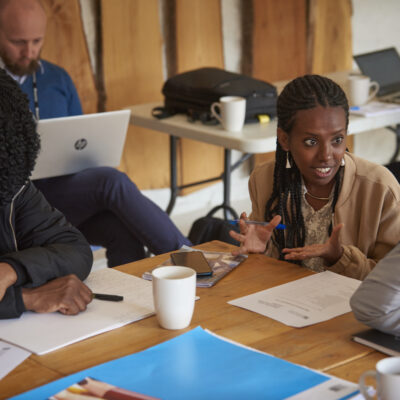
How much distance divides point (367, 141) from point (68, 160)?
2.69 metres

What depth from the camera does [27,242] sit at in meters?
1.53

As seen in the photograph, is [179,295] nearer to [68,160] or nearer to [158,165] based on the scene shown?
[68,160]

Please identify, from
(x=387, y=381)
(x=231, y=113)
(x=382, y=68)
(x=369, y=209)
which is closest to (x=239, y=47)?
(x=382, y=68)

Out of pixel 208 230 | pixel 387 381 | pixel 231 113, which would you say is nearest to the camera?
pixel 387 381

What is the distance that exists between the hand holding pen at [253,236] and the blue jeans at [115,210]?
89cm

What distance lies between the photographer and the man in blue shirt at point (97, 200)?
255cm

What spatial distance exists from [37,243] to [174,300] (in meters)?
0.45

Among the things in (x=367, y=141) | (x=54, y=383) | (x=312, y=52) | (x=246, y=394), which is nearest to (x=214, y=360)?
(x=246, y=394)

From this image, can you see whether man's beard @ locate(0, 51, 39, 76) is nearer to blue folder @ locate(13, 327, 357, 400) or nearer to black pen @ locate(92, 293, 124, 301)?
black pen @ locate(92, 293, 124, 301)

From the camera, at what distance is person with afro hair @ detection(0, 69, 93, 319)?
1.31 m

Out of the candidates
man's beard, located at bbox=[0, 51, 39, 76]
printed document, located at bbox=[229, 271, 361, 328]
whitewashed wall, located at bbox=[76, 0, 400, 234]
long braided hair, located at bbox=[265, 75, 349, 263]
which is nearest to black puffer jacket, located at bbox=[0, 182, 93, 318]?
printed document, located at bbox=[229, 271, 361, 328]

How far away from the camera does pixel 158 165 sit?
3830 millimetres

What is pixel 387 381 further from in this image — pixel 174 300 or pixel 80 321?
pixel 80 321

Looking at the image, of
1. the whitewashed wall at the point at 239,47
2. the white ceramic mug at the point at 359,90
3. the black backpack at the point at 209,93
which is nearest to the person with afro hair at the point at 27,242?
the black backpack at the point at 209,93
